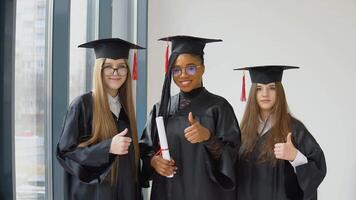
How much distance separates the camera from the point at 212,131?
1858mm

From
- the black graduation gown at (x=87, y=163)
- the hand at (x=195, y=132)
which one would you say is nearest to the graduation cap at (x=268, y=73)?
the hand at (x=195, y=132)

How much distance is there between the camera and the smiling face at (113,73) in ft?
5.86

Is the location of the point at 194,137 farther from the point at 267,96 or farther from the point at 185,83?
the point at 267,96

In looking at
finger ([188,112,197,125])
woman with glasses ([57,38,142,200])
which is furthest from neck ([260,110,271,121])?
woman with glasses ([57,38,142,200])

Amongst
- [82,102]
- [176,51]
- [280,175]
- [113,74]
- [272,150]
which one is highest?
[176,51]

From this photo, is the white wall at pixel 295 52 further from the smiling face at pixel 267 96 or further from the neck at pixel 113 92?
the neck at pixel 113 92

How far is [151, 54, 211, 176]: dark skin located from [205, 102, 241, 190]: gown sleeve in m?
0.09

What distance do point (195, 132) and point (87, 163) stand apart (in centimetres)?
43

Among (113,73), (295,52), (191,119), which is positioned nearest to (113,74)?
(113,73)

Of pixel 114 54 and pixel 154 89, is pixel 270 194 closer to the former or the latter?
pixel 114 54

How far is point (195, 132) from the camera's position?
1718mm

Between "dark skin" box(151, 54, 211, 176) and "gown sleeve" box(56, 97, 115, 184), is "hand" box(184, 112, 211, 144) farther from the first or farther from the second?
"gown sleeve" box(56, 97, 115, 184)

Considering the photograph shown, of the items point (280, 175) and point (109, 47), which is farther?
point (280, 175)

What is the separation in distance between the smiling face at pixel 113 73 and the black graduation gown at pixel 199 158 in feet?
0.92
